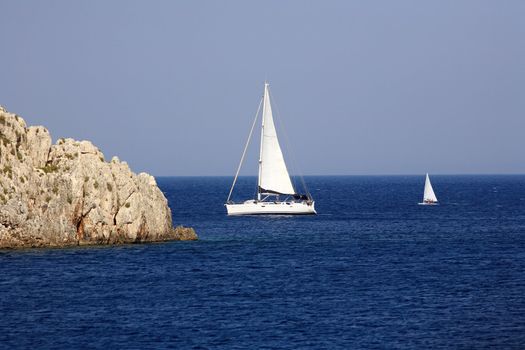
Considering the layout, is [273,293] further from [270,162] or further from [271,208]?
[270,162]

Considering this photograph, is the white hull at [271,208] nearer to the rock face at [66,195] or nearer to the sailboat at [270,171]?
the sailboat at [270,171]

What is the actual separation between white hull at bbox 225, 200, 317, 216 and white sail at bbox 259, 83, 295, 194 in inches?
91.1

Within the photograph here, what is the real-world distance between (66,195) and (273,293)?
23.9 m

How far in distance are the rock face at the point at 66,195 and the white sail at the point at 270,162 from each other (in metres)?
39.0

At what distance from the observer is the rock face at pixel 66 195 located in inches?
2798

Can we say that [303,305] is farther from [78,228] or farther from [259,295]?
[78,228]

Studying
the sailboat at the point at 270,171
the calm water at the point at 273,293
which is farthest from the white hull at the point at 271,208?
the calm water at the point at 273,293

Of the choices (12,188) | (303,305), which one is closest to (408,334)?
(303,305)

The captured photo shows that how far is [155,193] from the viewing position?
78312mm

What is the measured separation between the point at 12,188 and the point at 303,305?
95.2 ft

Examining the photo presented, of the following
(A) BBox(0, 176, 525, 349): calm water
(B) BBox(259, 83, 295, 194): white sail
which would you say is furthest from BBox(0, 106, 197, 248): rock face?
(B) BBox(259, 83, 295, 194): white sail

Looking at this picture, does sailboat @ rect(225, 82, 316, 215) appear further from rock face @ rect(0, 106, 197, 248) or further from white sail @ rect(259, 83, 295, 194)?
rock face @ rect(0, 106, 197, 248)

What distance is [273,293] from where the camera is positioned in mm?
55656

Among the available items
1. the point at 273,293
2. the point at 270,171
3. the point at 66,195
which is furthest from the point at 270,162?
the point at 273,293
